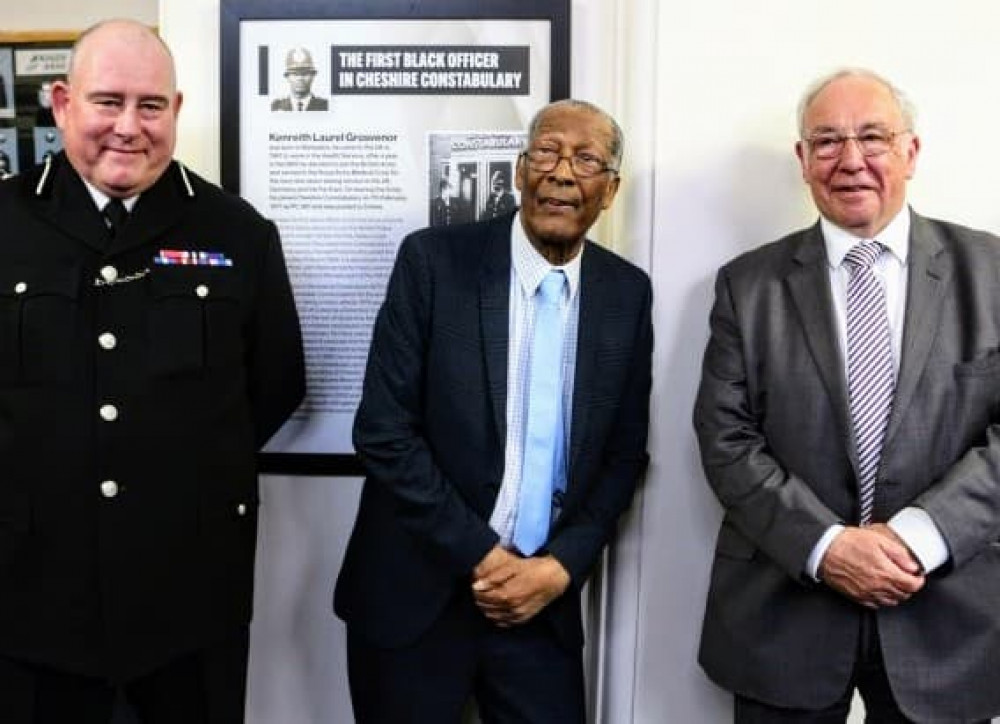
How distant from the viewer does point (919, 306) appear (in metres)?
1.69

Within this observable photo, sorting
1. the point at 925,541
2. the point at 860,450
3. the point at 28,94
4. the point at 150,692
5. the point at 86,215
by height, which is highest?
the point at 28,94

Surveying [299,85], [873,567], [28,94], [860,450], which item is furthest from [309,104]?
[873,567]

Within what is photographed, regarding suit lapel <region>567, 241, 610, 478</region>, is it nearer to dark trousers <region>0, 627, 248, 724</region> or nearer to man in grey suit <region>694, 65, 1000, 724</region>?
man in grey suit <region>694, 65, 1000, 724</region>

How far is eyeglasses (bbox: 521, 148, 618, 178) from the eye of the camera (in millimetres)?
1765

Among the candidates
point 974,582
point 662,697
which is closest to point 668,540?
point 662,697

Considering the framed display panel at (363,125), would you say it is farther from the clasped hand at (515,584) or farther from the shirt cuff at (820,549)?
the shirt cuff at (820,549)

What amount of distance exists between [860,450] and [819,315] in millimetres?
236

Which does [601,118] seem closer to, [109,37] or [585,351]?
[585,351]

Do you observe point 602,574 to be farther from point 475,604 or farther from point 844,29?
point 844,29

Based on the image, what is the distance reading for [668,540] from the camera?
82.8 inches

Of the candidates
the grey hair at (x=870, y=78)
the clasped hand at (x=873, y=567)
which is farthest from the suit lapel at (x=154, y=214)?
the clasped hand at (x=873, y=567)

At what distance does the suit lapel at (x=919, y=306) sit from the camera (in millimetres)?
1652

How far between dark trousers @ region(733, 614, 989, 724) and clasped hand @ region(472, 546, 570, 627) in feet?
1.31

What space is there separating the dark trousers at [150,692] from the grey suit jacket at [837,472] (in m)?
0.85
